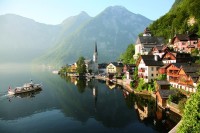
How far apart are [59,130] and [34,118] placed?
14.7m

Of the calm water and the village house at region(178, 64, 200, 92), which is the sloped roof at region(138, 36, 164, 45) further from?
the village house at region(178, 64, 200, 92)

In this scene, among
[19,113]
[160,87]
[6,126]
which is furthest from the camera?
[160,87]

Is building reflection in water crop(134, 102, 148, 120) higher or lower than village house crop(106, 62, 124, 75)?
lower

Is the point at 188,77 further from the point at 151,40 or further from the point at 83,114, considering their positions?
the point at 151,40

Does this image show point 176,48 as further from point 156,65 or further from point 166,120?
point 166,120

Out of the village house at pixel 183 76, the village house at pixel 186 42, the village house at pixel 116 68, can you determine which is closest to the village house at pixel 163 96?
the village house at pixel 183 76

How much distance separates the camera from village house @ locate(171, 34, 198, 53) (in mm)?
111006

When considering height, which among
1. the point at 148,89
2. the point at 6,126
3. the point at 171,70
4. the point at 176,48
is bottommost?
the point at 6,126

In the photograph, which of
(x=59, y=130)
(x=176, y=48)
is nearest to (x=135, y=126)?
(x=59, y=130)

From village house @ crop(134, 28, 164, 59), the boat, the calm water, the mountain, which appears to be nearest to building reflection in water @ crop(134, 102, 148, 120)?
the calm water

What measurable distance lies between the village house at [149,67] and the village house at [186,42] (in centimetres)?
1771

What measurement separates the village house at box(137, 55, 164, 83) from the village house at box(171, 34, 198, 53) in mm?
17714

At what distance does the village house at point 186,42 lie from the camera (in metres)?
111

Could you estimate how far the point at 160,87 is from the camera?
8112cm
